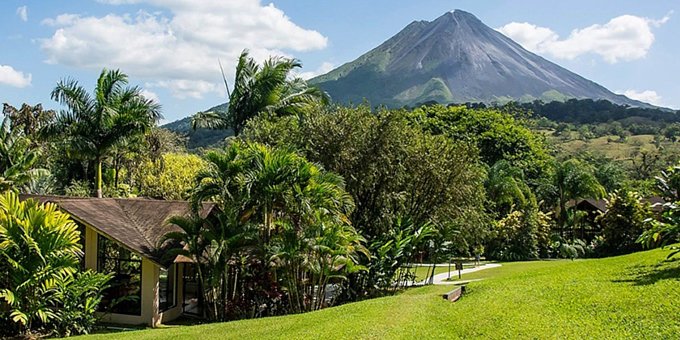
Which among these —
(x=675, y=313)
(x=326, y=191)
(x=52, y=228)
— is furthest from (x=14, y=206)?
(x=675, y=313)

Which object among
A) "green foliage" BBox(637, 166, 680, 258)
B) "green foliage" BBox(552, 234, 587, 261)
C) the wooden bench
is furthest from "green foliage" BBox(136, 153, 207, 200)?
"green foliage" BBox(637, 166, 680, 258)

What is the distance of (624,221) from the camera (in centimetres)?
3100

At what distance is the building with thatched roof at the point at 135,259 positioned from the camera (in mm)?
16688

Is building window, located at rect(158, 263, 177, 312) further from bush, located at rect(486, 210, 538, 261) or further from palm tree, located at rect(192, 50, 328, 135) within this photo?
bush, located at rect(486, 210, 538, 261)

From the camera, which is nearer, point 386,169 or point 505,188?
point 386,169

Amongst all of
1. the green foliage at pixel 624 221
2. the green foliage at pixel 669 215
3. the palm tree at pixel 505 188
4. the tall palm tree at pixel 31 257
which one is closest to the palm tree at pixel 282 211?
the tall palm tree at pixel 31 257

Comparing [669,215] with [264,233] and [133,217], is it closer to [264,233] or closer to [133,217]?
[264,233]

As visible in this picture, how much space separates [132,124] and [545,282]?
16844 millimetres

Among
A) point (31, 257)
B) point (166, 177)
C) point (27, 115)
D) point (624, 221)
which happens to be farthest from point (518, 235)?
point (27, 115)

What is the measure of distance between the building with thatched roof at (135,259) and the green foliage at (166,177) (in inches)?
691

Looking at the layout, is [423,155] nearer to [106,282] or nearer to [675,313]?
[106,282]

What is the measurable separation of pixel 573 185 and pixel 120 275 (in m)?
29.7

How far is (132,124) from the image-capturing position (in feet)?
76.3

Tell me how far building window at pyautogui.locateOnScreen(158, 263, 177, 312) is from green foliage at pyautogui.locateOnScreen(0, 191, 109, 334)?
2.43 metres
